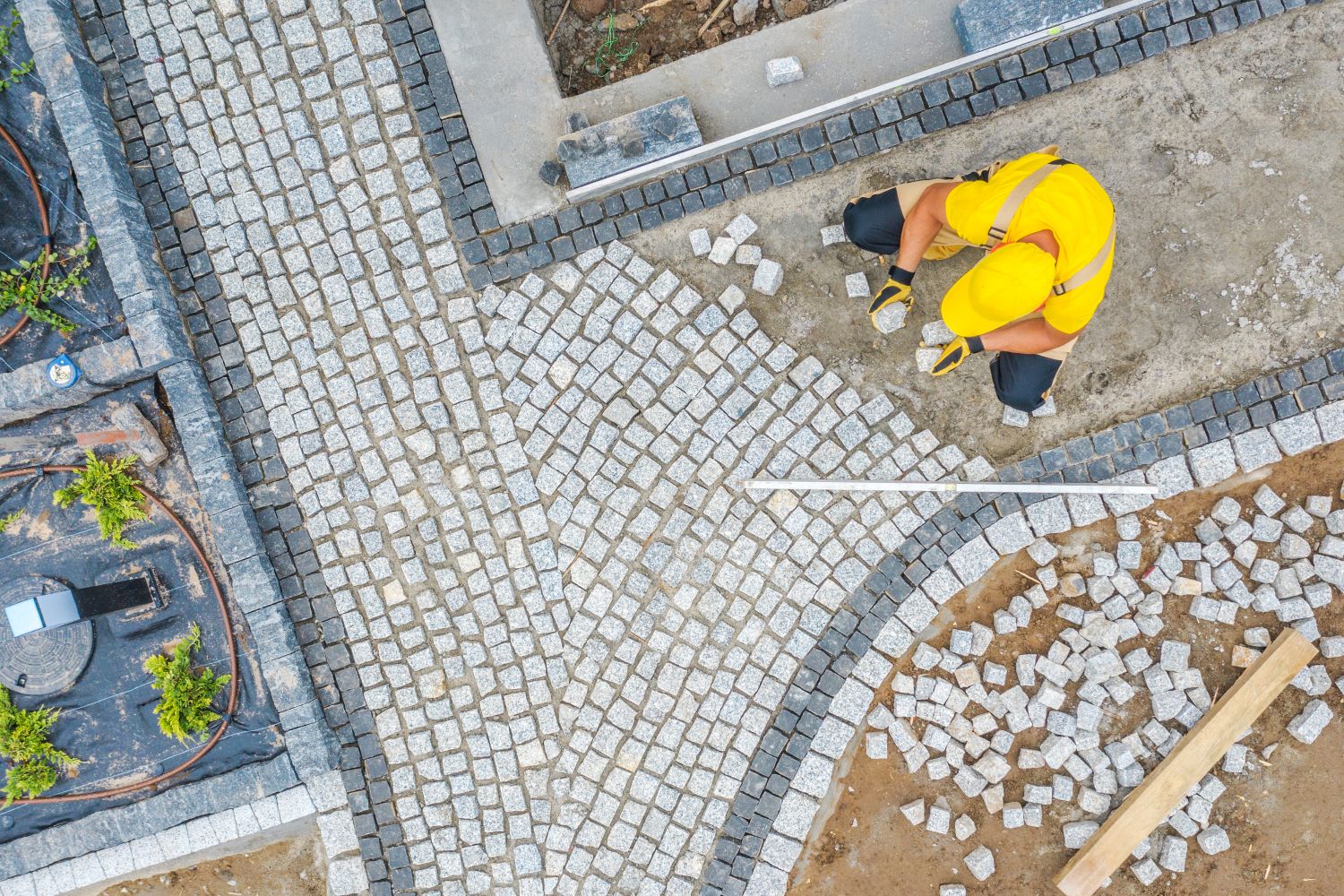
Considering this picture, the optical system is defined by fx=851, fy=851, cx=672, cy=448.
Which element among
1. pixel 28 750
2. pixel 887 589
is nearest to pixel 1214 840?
pixel 887 589

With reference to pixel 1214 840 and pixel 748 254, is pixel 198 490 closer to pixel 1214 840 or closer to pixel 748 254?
pixel 748 254

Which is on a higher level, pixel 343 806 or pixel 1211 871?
pixel 343 806

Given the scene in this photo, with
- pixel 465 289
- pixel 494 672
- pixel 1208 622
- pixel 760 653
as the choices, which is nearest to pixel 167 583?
pixel 494 672

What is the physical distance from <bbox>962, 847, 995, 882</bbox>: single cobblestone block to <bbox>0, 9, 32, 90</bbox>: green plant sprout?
8266 mm

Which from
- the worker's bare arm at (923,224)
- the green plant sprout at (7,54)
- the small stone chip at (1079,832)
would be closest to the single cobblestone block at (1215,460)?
the worker's bare arm at (923,224)

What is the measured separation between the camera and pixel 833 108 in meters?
5.55

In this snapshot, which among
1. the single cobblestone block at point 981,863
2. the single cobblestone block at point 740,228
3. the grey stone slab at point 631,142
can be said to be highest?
the grey stone slab at point 631,142

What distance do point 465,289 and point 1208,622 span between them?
5460 millimetres

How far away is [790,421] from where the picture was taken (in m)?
5.66

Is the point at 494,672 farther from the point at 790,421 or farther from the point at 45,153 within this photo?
the point at 45,153

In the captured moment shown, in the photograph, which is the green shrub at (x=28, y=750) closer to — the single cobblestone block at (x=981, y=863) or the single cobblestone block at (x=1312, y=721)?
the single cobblestone block at (x=981, y=863)

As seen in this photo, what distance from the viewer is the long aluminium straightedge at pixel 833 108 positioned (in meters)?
5.52

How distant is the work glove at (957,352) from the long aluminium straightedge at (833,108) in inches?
68.6

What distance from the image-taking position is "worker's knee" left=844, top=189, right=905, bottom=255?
17.4 ft
